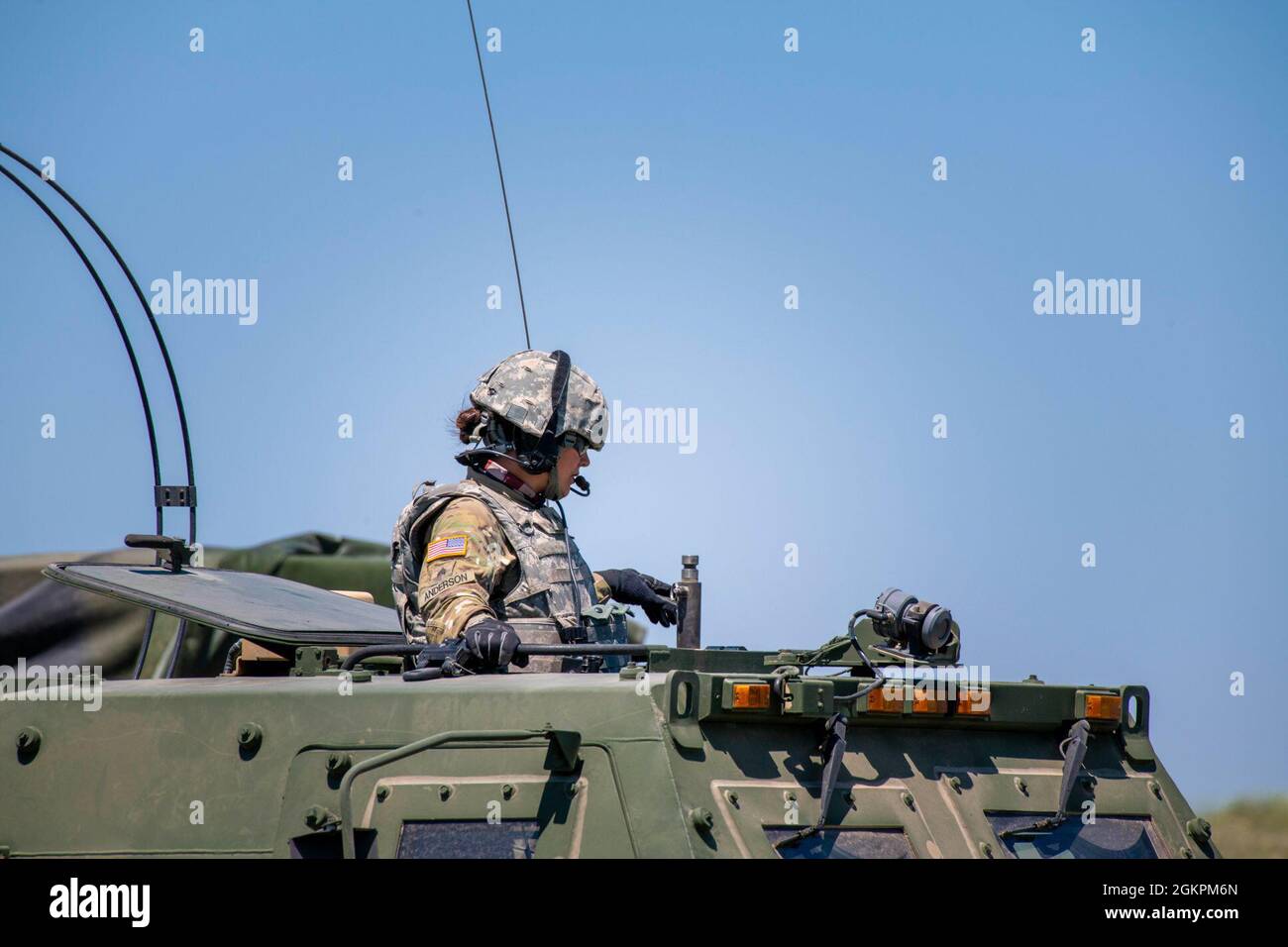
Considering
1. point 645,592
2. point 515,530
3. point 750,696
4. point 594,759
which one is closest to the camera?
point 594,759

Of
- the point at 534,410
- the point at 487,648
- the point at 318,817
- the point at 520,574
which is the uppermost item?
the point at 534,410

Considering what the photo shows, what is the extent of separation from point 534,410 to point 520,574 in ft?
2.46

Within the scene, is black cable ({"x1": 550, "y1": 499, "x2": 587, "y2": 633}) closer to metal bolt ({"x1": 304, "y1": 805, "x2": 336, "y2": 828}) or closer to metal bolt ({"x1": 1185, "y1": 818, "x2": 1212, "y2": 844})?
metal bolt ({"x1": 304, "y1": 805, "x2": 336, "y2": 828})

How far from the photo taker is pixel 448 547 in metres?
6.75

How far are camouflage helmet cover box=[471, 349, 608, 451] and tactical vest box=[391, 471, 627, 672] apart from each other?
355 millimetres

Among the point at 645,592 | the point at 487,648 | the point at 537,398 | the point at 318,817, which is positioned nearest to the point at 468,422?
the point at 537,398

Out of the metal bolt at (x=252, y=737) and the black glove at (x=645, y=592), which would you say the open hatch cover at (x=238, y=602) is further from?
the black glove at (x=645, y=592)

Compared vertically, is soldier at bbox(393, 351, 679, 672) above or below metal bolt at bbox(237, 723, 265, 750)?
above

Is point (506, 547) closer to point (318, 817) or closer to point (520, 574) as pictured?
point (520, 574)

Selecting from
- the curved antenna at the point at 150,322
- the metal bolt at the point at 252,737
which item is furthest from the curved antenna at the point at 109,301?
the metal bolt at the point at 252,737

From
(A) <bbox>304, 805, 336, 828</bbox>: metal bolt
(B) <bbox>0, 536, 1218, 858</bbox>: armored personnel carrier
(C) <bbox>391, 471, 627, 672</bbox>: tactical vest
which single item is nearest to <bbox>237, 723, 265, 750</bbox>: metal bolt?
(B) <bbox>0, 536, 1218, 858</bbox>: armored personnel carrier

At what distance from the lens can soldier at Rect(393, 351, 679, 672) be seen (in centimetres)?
668
